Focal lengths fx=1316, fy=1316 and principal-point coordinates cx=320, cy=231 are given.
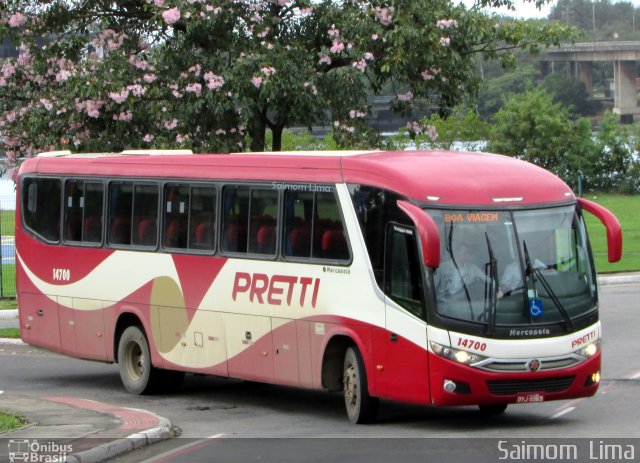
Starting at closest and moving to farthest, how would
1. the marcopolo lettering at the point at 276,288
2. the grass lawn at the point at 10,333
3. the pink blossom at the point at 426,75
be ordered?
1. the marcopolo lettering at the point at 276,288
2. the pink blossom at the point at 426,75
3. the grass lawn at the point at 10,333

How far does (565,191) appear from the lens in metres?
13.7

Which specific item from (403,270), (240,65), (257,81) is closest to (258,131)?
(240,65)

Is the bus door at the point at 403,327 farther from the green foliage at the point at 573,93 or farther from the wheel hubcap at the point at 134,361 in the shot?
the green foliage at the point at 573,93

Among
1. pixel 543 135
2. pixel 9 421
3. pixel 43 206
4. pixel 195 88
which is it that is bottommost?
pixel 9 421

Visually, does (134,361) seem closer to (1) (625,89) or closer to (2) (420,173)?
(2) (420,173)

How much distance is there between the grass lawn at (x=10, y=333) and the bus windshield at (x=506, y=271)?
13.1 meters

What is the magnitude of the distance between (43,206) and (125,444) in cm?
773

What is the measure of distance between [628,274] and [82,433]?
21.4 metres

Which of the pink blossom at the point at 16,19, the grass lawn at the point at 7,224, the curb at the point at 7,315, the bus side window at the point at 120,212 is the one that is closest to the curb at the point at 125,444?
the bus side window at the point at 120,212

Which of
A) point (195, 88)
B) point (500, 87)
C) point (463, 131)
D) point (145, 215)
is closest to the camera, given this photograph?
point (145, 215)

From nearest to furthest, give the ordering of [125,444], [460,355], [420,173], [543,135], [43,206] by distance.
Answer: [125,444] < [460,355] < [420,173] < [43,206] < [543,135]

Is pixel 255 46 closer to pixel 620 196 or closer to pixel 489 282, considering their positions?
pixel 489 282

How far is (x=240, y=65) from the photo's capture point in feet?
69.3

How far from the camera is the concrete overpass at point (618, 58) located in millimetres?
79188
